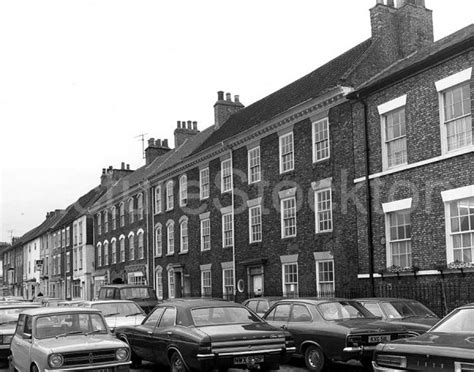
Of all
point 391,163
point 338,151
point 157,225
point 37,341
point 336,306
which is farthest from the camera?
point 157,225

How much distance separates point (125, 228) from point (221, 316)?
103 ft

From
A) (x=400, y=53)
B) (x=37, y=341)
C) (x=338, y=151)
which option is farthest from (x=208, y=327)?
(x=400, y=53)

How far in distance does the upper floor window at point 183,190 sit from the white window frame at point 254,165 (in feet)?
21.9

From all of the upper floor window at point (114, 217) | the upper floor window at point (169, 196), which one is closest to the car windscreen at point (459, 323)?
the upper floor window at point (169, 196)

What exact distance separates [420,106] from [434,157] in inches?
67.1

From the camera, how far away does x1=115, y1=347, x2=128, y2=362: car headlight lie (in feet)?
35.5

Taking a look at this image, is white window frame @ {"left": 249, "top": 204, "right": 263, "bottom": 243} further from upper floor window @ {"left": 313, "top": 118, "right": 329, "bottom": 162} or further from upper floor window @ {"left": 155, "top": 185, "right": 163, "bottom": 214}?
upper floor window @ {"left": 155, "top": 185, "right": 163, "bottom": 214}

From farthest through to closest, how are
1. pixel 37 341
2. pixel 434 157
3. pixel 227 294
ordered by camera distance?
pixel 227 294, pixel 434 157, pixel 37 341

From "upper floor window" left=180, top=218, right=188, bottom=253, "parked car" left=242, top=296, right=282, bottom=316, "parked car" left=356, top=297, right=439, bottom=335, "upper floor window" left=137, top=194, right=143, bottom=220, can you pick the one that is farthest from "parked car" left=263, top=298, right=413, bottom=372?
"upper floor window" left=137, top=194, right=143, bottom=220

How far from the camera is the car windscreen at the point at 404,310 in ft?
45.2

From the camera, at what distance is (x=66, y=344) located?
10789 mm

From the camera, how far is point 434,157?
1811 centimetres

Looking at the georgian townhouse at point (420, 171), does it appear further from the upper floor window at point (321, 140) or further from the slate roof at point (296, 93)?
the slate roof at point (296, 93)

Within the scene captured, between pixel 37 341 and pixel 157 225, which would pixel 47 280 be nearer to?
pixel 157 225
